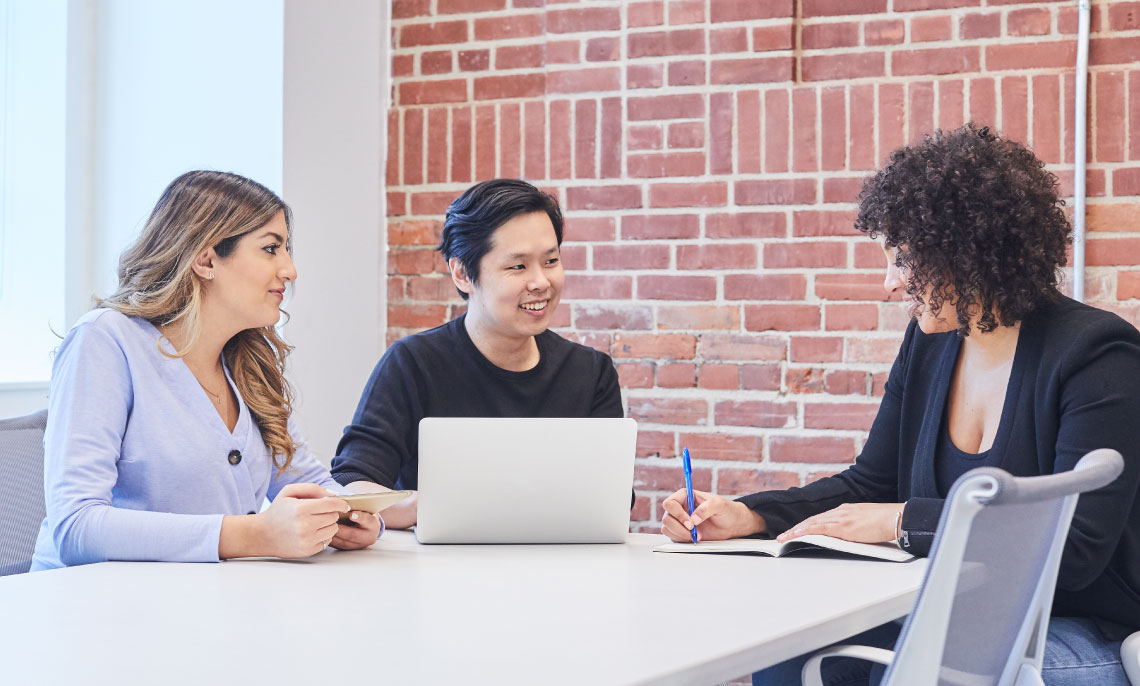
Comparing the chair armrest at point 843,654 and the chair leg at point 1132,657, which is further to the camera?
the chair leg at point 1132,657

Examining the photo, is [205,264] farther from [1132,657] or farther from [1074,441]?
[1132,657]

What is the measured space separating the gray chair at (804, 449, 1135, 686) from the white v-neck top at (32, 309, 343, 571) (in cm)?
101

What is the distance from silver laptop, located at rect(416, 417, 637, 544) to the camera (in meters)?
1.74

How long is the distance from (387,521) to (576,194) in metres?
1.30

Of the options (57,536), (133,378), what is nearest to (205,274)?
(133,378)

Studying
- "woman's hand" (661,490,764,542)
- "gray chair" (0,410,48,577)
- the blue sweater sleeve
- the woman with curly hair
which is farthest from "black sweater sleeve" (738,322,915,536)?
"gray chair" (0,410,48,577)

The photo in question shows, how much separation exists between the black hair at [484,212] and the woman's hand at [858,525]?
95cm

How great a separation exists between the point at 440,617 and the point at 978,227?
1.13 meters

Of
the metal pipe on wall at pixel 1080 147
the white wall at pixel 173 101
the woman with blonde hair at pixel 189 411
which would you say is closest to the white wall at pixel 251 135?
the white wall at pixel 173 101

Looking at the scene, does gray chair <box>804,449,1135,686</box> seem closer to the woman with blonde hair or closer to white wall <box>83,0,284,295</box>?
the woman with blonde hair

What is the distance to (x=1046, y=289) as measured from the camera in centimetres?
184

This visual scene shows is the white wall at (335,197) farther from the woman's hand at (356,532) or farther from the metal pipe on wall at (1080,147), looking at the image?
the metal pipe on wall at (1080,147)

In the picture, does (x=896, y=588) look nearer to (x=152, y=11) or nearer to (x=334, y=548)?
(x=334, y=548)

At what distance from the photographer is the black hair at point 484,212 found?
238cm
